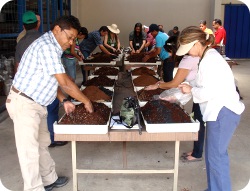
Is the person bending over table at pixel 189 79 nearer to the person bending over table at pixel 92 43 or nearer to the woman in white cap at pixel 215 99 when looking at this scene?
the woman in white cap at pixel 215 99

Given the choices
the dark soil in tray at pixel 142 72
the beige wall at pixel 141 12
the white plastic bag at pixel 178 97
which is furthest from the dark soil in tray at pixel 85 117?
the beige wall at pixel 141 12

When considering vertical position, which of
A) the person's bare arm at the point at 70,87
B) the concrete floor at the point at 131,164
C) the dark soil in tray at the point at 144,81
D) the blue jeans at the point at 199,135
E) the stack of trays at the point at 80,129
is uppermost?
the person's bare arm at the point at 70,87

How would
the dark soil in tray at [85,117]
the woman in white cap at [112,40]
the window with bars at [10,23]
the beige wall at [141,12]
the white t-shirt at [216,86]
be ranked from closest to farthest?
1. the white t-shirt at [216,86]
2. the dark soil in tray at [85,117]
3. the window with bars at [10,23]
4. the woman in white cap at [112,40]
5. the beige wall at [141,12]

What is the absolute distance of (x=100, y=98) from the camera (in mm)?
3088

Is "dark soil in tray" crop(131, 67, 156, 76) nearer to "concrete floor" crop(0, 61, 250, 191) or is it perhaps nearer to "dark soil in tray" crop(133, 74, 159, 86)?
"dark soil in tray" crop(133, 74, 159, 86)

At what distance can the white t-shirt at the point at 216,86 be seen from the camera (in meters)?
2.05

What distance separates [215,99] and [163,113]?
40cm

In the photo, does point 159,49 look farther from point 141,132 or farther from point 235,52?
point 235,52

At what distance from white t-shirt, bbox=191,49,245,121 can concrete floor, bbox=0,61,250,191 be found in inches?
34.6

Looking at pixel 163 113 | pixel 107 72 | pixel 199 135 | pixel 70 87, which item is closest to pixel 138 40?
pixel 107 72

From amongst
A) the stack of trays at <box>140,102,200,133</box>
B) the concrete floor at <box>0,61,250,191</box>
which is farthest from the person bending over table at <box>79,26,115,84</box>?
the stack of trays at <box>140,102,200,133</box>

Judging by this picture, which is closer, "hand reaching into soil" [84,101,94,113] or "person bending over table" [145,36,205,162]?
"hand reaching into soil" [84,101,94,113]

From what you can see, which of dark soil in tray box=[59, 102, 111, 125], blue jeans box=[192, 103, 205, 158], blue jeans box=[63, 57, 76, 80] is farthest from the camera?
blue jeans box=[63, 57, 76, 80]

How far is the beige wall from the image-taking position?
11.0 metres
